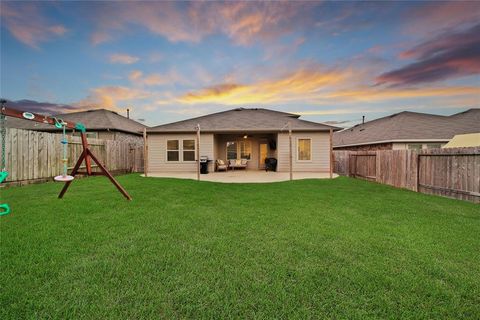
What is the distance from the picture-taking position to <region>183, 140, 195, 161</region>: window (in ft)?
49.4

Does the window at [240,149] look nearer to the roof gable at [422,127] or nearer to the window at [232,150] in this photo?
the window at [232,150]

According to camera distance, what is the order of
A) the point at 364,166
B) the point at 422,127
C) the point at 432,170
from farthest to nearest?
1. the point at 422,127
2. the point at 364,166
3. the point at 432,170

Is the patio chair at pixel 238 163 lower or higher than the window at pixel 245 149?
lower

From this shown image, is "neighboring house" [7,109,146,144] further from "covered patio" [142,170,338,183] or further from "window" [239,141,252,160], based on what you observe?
"window" [239,141,252,160]

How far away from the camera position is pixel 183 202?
5.93m

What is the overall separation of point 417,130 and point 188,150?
1824 centimetres

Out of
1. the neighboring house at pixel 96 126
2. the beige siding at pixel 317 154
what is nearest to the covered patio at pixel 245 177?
the beige siding at pixel 317 154

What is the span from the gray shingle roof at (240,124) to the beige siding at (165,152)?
0.63 m

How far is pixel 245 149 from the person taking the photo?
1761 centimetres

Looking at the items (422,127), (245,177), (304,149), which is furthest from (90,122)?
(422,127)

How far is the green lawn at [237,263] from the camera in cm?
184

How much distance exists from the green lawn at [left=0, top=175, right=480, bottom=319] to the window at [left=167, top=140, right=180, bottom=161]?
10123 millimetres

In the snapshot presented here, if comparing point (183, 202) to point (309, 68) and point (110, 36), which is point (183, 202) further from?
point (309, 68)

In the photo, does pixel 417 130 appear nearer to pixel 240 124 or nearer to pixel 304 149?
pixel 304 149
